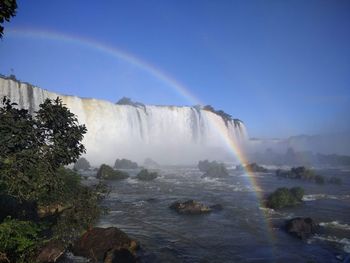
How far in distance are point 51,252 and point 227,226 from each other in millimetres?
9332

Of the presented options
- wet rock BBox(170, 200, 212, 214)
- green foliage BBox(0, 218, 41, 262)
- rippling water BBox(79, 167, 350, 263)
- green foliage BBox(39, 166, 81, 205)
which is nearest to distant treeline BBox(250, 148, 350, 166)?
rippling water BBox(79, 167, 350, 263)

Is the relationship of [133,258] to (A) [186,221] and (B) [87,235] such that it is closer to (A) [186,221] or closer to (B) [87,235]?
(B) [87,235]

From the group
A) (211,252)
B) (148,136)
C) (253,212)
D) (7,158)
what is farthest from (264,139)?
(7,158)

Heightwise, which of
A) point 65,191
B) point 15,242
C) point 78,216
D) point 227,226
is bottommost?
point 227,226

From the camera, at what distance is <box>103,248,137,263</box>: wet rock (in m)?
12.0

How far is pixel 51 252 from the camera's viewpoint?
12203mm

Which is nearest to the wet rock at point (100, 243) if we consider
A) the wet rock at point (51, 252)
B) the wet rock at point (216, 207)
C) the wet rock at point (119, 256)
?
the wet rock at point (119, 256)

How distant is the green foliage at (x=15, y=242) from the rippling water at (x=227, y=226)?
4.49 meters

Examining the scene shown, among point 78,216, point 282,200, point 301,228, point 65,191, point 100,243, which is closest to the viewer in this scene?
point 100,243

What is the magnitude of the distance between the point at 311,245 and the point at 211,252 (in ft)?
14.9

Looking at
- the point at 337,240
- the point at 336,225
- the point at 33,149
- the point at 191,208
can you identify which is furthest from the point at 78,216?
the point at 336,225

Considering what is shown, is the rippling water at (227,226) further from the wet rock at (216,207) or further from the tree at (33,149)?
the tree at (33,149)

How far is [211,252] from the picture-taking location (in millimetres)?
13875

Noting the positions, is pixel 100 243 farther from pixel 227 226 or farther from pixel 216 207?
pixel 216 207
